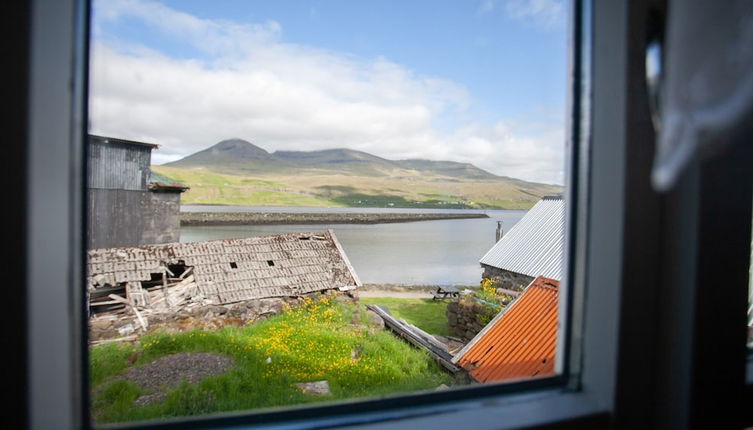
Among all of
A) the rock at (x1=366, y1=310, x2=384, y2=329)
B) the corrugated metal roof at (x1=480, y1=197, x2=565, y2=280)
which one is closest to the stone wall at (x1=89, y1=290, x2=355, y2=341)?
the rock at (x1=366, y1=310, x2=384, y2=329)

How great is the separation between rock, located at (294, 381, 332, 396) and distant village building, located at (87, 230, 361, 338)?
359cm

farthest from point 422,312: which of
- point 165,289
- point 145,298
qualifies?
point 145,298

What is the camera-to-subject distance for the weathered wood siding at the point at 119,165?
10.2 meters

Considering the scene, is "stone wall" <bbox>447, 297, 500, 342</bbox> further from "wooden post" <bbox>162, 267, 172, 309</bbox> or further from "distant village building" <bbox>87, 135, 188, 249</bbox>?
"distant village building" <bbox>87, 135, 188, 249</bbox>

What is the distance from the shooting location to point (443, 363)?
5.41 meters

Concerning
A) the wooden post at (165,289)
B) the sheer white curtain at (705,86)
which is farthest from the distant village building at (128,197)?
the sheer white curtain at (705,86)

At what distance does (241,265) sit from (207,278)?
31.5 inches

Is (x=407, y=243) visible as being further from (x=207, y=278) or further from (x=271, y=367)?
(x=271, y=367)

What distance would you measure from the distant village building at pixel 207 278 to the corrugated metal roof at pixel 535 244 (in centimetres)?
377

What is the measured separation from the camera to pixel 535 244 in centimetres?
855

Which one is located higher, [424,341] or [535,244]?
[535,244]

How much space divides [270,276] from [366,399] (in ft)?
27.4

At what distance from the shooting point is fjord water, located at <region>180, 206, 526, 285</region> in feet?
57.6

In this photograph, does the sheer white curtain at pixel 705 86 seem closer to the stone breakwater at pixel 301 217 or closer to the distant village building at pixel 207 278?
the distant village building at pixel 207 278
